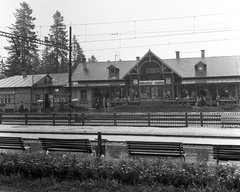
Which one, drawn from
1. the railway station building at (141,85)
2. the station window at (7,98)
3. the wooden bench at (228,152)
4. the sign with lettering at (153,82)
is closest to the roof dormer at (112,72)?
the railway station building at (141,85)

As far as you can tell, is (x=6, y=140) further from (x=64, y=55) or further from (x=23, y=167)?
(x=64, y=55)

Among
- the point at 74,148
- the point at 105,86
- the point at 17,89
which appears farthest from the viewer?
the point at 17,89

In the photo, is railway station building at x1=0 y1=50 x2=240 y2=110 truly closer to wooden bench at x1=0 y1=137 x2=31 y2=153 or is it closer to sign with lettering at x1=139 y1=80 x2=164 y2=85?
sign with lettering at x1=139 y1=80 x2=164 y2=85

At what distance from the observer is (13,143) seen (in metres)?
9.55

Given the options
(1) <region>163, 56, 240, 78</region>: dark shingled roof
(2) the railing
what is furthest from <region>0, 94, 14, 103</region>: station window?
(1) <region>163, 56, 240, 78</region>: dark shingled roof

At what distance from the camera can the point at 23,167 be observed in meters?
6.48

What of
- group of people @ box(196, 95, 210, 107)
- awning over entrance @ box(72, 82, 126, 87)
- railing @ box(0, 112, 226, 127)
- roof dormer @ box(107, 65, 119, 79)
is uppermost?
roof dormer @ box(107, 65, 119, 79)

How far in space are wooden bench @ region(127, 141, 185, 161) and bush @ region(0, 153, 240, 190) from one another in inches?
65.9

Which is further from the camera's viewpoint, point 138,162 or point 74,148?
point 74,148

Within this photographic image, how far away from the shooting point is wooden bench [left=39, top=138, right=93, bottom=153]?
843 centimetres

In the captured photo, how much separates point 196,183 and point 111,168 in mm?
1879

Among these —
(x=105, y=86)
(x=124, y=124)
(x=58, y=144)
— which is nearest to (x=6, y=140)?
(x=58, y=144)

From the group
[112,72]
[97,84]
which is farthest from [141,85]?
[97,84]

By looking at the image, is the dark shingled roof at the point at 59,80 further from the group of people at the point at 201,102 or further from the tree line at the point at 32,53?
the group of people at the point at 201,102
